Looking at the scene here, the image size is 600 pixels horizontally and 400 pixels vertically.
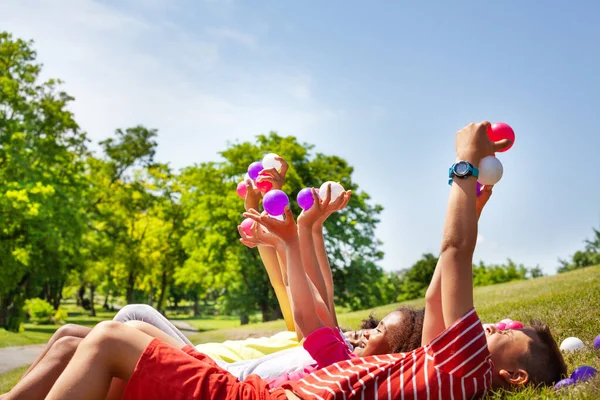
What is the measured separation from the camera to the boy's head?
3287 millimetres

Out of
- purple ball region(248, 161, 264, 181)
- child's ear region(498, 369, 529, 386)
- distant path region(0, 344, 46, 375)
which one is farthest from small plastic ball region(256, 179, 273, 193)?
distant path region(0, 344, 46, 375)

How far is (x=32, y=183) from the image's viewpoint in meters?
23.1

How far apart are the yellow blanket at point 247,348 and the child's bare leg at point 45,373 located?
8.32 feet

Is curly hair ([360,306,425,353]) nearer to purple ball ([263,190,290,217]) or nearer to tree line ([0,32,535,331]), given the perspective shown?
purple ball ([263,190,290,217])

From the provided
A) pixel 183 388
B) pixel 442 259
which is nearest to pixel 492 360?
pixel 442 259

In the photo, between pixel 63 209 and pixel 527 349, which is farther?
pixel 63 209

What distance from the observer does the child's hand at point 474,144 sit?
305 centimetres

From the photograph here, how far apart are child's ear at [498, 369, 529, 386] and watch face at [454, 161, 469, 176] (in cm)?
125

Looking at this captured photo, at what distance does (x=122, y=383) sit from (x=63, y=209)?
23.1 metres

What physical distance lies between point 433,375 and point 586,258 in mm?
36083

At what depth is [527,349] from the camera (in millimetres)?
3311

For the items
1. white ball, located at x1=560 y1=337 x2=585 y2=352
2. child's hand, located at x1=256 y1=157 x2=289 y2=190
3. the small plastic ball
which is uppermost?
child's hand, located at x1=256 y1=157 x2=289 y2=190

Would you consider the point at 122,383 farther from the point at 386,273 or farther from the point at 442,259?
the point at 386,273

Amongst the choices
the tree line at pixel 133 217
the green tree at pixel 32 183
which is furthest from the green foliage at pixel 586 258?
the green tree at pixel 32 183
